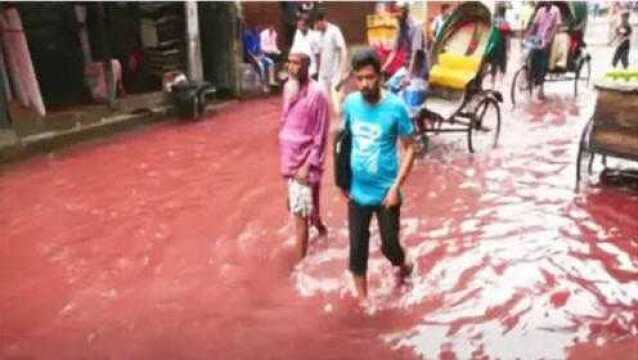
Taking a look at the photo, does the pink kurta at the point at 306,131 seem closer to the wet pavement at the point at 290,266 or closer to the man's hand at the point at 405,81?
the wet pavement at the point at 290,266

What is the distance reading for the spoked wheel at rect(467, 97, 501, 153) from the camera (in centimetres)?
1046

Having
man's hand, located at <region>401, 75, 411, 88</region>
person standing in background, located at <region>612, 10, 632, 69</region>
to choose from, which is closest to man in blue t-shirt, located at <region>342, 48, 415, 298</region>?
man's hand, located at <region>401, 75, 411, 88</region>

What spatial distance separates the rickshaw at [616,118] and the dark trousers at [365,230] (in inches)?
149

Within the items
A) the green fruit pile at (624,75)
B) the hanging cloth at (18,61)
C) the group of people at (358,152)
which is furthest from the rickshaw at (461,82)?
the hanging cloth at (18,61)

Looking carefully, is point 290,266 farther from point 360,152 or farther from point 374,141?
point 374,141

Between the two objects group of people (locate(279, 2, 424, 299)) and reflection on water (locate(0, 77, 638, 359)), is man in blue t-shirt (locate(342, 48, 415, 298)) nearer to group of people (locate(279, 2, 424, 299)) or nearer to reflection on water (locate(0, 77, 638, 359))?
group of people (locate(279, 2, 424, 299))

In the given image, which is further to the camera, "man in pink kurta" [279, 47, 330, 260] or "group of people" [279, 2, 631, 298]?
"man in pink kurta" [279, 47, 330, 260]

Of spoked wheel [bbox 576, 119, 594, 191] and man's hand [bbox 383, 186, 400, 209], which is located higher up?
man's hand [bbox 383, 186, 400, 209]

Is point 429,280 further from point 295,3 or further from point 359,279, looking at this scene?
point 295,3

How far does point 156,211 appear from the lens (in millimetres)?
8047

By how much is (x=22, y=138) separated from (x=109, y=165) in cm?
167

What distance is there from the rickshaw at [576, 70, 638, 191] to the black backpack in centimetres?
403

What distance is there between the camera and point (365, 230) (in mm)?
5242

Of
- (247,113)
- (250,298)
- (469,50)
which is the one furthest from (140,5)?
(250,298)
